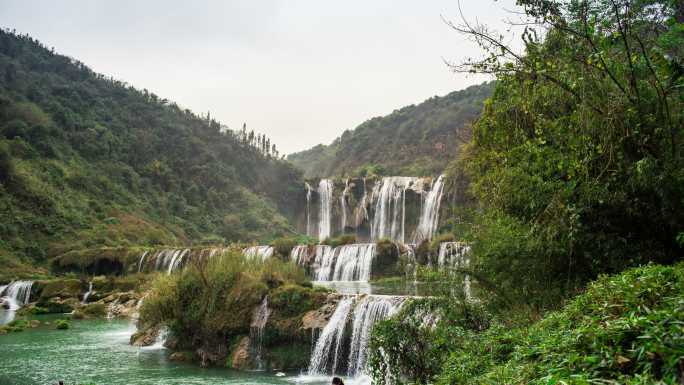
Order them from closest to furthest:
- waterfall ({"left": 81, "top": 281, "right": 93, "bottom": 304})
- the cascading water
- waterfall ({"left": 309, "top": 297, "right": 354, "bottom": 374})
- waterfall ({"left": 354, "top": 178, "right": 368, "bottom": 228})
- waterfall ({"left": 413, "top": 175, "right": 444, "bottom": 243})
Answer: waterfall ({"left": 309, "top": 297, "right": 354, "bottom": 374}), waterfall ({"left": 81, "top": 281, "right": 93, "bottom": 304}), the cascading water, waterfall ({"left": 413, "top": 175, "right": 444, "bottom": 243}), waterfall ({"left": 354, "top": 178, "right": 368, "bottom": 228})

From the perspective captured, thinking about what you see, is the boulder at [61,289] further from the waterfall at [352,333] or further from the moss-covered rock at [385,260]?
the waterfall at [352,333]

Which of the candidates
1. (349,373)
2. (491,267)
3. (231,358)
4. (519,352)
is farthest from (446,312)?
(231,358)

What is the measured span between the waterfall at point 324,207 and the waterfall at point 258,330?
125 ft

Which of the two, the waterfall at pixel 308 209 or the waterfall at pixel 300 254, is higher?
the waterfall at pixel 308 209

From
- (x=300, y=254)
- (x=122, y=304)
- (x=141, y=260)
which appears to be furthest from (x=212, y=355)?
(x=141, y=260)

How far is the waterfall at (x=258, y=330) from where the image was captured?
1444 cm

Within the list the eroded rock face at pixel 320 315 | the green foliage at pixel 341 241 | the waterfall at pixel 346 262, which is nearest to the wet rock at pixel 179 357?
the eroded rock face at pixel 320 315

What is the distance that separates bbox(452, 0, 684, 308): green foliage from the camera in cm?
608

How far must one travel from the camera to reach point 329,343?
44.6ft

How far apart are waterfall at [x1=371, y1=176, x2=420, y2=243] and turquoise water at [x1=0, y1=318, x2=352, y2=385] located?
27880 millimetres

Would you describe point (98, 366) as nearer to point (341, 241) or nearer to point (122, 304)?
point (122, 304)

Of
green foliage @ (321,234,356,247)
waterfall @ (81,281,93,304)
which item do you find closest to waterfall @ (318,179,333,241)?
green foliage @ (321,234,356,247)

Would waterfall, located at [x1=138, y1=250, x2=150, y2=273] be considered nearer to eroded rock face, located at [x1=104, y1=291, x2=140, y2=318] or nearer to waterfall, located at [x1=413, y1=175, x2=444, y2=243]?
eroded rock face, located at [x1=104, y1=291, x2=140, y2=318]

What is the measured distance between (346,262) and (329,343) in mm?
15941
